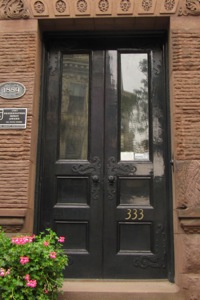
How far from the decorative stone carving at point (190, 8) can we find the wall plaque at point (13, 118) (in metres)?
2.33

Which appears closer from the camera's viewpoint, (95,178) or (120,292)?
(120,292)

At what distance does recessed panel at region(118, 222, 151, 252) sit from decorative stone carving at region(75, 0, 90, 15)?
274 cm

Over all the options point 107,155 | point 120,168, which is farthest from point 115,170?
point 107,155

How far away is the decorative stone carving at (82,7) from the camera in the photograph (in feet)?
15.4

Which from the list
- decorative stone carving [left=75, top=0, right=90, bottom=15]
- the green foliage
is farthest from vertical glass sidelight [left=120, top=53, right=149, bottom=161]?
the green foliage

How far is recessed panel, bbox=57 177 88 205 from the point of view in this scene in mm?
4633

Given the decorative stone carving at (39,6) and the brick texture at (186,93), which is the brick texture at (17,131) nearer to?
the decorative stone carving at (39,6)

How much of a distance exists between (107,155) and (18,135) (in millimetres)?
1139

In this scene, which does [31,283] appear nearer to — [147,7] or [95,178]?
[95,178]

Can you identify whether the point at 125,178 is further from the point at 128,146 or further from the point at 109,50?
the point at 109,50

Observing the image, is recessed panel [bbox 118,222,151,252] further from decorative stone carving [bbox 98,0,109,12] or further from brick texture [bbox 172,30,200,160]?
decorative stone carving [bbox 98,0,109,12]

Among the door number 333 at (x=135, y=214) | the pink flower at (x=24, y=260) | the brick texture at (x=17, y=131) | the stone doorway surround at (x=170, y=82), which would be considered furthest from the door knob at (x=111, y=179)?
the pink flower at (x=24, y=260)

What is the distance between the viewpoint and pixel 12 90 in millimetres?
4539

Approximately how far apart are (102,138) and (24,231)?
4.94 ft
